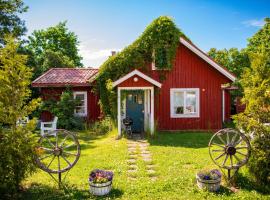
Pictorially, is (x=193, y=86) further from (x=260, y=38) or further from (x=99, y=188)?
(x=260, y=38)

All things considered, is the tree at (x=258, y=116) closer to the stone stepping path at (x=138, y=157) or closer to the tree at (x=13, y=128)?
the stone stepping path at (x=138, y=157)

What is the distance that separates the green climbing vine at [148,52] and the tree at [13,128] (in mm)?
8663

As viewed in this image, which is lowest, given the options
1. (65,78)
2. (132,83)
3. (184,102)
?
(184,102)

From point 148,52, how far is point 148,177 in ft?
30.8

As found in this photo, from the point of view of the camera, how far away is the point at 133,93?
53.7ft

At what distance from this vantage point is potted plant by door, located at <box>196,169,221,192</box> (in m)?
6.88

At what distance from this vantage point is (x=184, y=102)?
16.4 meters

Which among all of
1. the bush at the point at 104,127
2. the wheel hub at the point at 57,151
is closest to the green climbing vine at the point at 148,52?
the bush at the point at 104,127

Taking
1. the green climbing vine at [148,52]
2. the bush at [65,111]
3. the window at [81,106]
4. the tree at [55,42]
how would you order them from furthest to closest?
the tree at [55,42] → the window at [81,106] → the bush at [65,111] → the green climbing vine at [148,52]

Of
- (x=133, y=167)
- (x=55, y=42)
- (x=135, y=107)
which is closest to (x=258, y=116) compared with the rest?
(x=133, y=167)

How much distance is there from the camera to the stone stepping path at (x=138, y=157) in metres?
8.19

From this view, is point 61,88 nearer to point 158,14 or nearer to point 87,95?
point 87,95

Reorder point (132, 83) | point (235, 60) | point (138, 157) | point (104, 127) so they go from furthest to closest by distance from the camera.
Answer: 1. point (235, 60)
2. point (104, 127)
3. point (132, 83)
4. point (138, 157)

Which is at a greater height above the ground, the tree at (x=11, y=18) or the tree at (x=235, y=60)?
the tree at (x=11, y=18)
